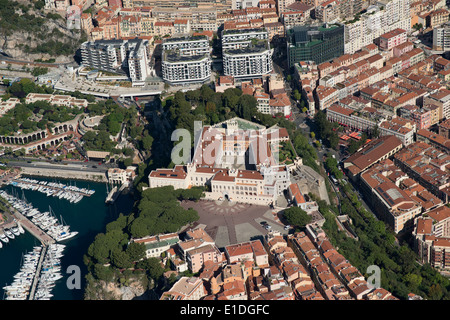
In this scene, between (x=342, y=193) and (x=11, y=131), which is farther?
(x=11, y=131)

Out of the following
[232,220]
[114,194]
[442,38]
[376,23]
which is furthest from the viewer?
[376,23]

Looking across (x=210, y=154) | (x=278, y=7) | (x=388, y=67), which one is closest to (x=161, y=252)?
(x=210, y=154)

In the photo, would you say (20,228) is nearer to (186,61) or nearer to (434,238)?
(186,61)

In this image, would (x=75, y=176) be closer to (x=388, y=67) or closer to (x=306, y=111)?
(x=306, y=111)

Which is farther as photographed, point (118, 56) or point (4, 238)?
point (118, 56)

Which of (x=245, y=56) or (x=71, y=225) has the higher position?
(x=245, y=56)

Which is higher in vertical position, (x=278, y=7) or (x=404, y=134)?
(x=278, y=7)

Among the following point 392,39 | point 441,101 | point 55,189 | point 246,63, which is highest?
point 392,39

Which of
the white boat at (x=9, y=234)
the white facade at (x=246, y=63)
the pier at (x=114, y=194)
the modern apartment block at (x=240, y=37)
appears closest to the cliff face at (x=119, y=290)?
the white boat at (x=9, y=234)

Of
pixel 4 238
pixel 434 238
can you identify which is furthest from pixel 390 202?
pixel 4 238
